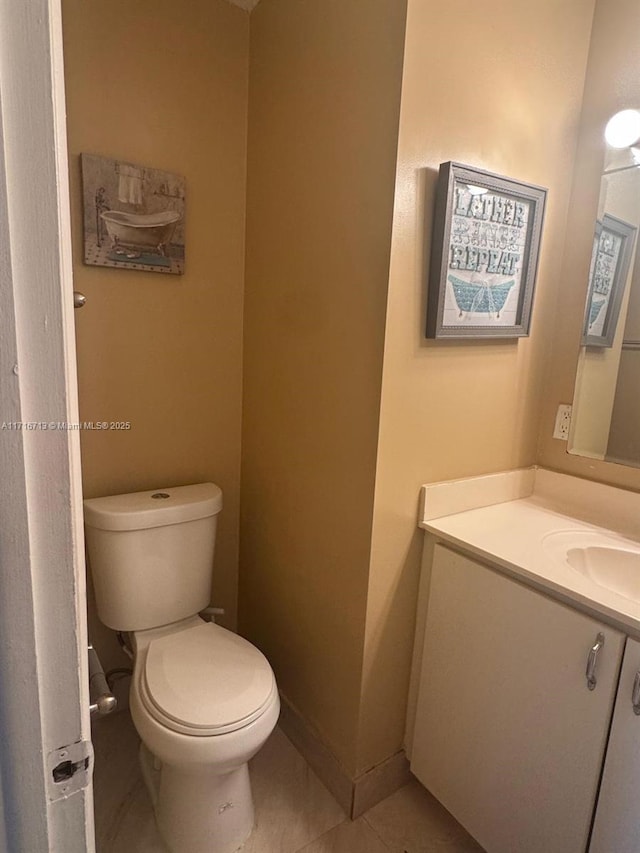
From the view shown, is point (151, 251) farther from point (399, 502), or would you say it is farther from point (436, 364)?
point (399, 502)

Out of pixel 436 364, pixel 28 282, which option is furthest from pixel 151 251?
pixel 28 282

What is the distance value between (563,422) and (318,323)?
0.88 metres

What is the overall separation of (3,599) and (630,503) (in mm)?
1590

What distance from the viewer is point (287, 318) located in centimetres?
164

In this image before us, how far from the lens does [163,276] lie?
67.7 inches

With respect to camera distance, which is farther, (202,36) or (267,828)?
(202,36)

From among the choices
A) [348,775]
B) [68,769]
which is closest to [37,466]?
[68,769]

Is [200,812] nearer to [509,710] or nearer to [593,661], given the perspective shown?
[509,710]

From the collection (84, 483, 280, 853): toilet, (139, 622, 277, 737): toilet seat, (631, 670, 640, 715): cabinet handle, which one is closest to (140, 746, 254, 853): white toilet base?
(84, 483, 280, 853): toilet

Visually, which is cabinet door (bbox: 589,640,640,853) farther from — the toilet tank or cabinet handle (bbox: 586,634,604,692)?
the toilet tank

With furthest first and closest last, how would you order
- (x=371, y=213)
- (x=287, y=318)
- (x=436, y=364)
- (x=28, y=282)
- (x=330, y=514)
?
(x=287, y=318) < (x=330, y=514) < (x=436, y=364) < (x=371, y=213) < (x=28, y=282)

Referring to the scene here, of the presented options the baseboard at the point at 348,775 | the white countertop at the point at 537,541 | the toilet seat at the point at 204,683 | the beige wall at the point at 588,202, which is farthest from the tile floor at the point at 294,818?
the beige wall at the point at 588,202

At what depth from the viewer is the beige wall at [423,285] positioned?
1246mm

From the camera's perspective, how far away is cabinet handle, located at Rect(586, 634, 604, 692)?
1074mm
